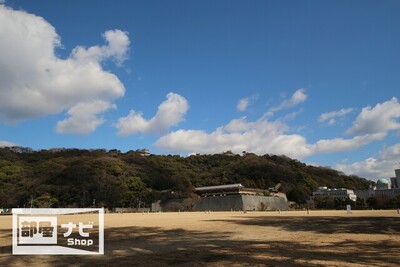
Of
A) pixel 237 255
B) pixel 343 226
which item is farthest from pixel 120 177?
pixel 237 255

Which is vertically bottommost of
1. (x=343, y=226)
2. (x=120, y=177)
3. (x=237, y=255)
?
(x=343, y=226)

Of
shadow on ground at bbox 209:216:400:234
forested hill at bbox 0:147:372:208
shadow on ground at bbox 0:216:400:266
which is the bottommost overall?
shadow on ground at bbox 209:216:400:234

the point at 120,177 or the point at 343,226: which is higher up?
the point at 120,177

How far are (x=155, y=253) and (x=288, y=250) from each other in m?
4.16

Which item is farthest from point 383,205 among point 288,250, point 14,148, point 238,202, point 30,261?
point 14,148

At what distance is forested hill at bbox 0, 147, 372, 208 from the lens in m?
90.4

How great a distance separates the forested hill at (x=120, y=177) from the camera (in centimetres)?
9038

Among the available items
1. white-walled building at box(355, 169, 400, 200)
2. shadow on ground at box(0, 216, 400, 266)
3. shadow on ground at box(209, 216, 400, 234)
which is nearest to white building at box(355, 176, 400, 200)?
white-walled building at box(355, 169, 400, 200)

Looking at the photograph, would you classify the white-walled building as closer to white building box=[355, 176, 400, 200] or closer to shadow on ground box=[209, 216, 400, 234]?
white building box=[355, 176, 400, 200]

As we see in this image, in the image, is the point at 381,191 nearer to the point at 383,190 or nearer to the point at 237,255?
the point at 383,190

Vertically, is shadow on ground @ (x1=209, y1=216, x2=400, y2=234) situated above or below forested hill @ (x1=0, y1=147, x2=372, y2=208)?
below

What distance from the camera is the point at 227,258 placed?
1056 cm

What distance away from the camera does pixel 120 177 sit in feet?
323

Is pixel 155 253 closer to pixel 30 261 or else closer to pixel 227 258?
pixel 227 258
